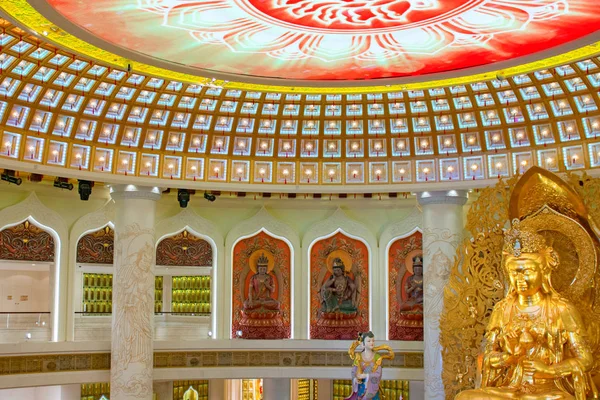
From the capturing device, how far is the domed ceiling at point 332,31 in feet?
37.4

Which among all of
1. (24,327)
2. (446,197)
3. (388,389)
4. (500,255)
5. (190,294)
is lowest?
(388,389)

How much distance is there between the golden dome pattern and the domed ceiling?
2426mm

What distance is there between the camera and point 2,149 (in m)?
16.6

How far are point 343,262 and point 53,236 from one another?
7536mm

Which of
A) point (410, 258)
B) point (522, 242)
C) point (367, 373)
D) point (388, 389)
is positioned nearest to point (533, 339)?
point (522, 242)

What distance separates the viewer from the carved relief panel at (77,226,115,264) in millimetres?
20578

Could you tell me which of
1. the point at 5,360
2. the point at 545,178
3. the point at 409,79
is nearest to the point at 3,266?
the point at 5,360

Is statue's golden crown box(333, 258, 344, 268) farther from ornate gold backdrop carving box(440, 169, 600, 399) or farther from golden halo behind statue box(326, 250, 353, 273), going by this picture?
ornate gold backdrop carving box(440, 169, 600, 399)

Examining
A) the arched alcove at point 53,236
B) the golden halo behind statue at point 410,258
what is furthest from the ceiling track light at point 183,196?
the golden halo behind statue at point 410,258

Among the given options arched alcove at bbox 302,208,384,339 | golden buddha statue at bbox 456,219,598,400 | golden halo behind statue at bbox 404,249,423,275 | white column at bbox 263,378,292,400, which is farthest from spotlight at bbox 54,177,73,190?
golden buddha statue at bbox 456,219,598,400

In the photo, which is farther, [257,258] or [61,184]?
[257,258]

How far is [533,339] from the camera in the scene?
13375mm

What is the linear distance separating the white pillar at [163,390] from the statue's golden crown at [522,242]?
12.6 m

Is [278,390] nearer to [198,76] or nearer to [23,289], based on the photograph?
[23,289]
